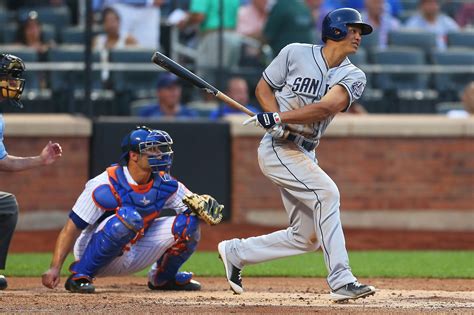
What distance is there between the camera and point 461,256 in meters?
10.1

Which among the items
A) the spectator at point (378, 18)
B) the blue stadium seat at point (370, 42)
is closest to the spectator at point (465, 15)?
the spectator at point (378, 18)

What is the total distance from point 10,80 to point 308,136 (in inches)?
75.3

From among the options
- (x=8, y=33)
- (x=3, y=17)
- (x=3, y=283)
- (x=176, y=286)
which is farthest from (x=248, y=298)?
(x=3, y=17)

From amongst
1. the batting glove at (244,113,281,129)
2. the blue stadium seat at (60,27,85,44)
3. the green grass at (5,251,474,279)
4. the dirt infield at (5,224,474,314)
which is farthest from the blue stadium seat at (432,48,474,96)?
the batting glove at (244,113,281,129)

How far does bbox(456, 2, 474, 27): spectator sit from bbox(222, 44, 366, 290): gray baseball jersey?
7421 millimetres

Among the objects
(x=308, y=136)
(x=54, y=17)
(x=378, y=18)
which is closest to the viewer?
(x=308, y=136)

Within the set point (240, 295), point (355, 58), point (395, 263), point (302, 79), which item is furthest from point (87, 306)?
point (355, 58)

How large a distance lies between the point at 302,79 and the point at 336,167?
17.0 feet

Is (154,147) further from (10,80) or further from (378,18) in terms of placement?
(378,18)

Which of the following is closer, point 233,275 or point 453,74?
point 233,275

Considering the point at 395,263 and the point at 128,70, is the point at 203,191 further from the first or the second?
the point at 395,263

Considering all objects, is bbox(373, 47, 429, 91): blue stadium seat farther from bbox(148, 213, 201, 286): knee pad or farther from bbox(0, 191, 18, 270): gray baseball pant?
bbox(0, 191, 18, 270): gray baseball pant

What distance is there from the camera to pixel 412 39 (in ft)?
42.4

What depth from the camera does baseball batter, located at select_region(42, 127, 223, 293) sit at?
6875 mm
